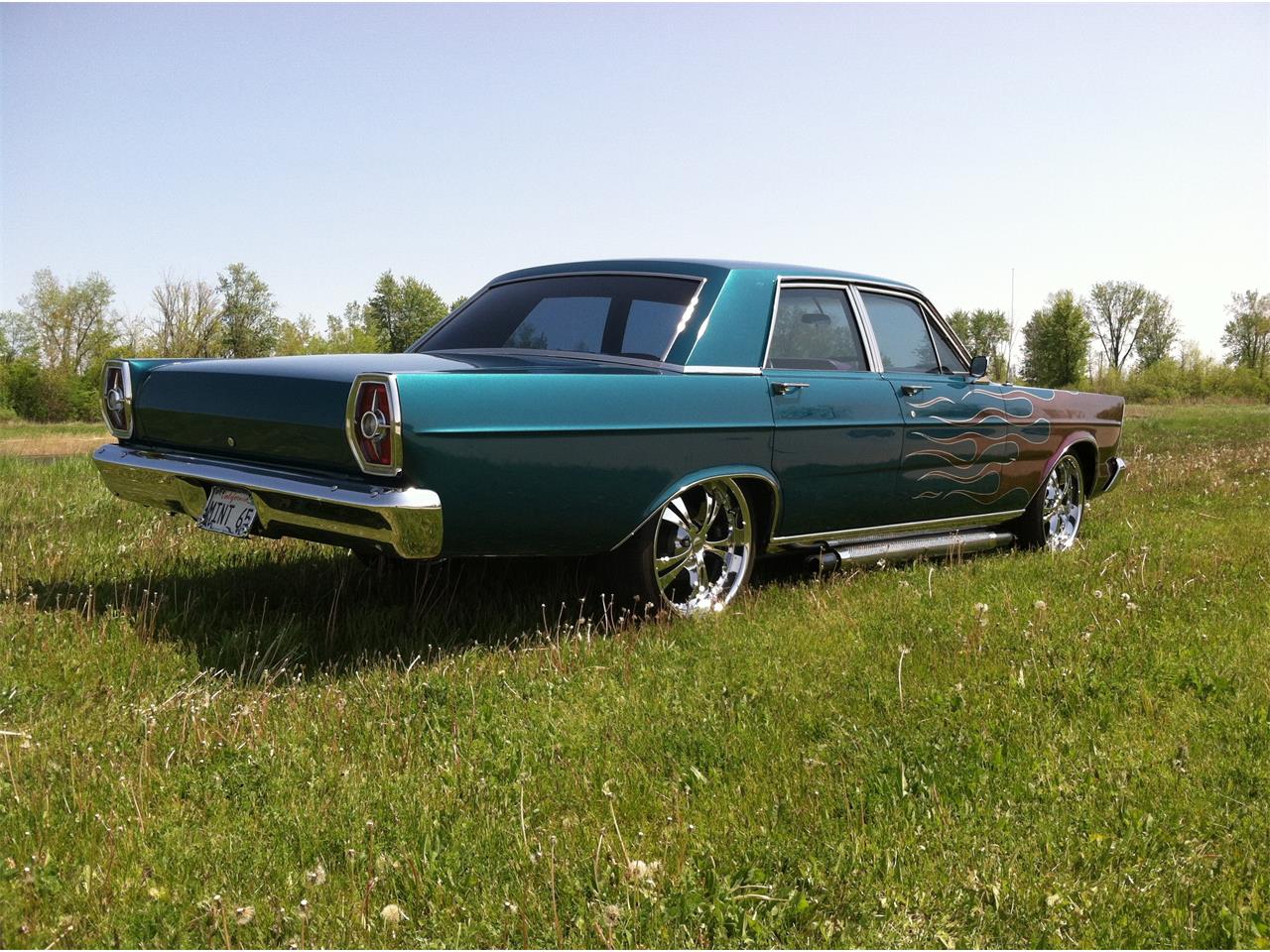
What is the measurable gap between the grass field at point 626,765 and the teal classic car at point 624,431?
1.40 ft

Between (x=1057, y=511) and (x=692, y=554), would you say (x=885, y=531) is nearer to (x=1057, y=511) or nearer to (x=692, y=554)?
(x=692, y=554)

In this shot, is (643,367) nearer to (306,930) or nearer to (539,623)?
(539,623)

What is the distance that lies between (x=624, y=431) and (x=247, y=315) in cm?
8316

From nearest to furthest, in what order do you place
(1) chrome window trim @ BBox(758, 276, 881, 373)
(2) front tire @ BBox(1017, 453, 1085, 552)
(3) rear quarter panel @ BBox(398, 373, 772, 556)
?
1. (3) rear quarter panel @ BBox(398, 373, 772, 556)
2. (1) chrome window trim @ BBox(758, 276, 881, 373)
3. (2) front tire @ BBox(1017, 453, 1085, 552)

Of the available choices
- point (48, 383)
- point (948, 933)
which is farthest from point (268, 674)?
point (48, 383)

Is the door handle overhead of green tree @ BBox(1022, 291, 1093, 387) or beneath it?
beneath

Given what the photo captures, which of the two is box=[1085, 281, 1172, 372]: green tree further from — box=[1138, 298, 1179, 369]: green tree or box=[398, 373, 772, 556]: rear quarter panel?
box=[398, 373, 772, 556]: rear quarter panel

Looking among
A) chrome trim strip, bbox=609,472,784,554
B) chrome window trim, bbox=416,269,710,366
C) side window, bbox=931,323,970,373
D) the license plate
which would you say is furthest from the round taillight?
side window, bbox=931,323,970,373

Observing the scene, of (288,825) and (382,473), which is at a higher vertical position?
(382,473)

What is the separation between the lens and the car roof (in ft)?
17.3

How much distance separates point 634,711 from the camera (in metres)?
3.74

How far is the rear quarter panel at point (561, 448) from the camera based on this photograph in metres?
4.02

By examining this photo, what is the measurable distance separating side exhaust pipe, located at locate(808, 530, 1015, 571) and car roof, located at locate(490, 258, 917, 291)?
133 centimetres

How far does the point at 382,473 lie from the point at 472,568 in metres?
1.77
